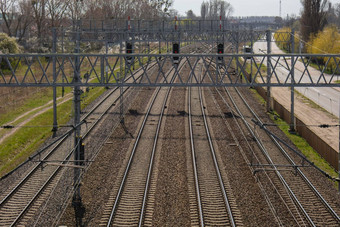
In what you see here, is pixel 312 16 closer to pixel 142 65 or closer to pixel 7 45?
pixel 7 45

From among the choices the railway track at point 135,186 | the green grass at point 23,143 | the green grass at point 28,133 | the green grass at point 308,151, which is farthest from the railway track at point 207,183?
the green grass at point 23,143

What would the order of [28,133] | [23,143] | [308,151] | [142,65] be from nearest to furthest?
[142,65] < [308,151] < [23,143] < [28,133]

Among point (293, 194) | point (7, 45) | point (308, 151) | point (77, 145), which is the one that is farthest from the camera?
point (7, 45)

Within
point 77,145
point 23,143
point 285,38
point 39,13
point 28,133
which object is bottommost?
point 23,143

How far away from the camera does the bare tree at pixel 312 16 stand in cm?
5250

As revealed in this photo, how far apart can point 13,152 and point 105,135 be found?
14.7 ft

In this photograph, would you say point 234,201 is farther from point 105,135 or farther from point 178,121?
point 178,121

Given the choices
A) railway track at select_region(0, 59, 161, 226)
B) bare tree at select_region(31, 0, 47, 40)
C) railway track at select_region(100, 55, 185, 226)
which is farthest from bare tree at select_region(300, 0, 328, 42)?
railway track at select_region(0, 59, 161, 226)

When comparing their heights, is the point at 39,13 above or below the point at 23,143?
above

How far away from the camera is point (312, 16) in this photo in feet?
174

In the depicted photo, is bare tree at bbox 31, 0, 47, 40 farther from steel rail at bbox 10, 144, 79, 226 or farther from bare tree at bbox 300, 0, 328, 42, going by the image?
steel rail at bbox 10, 144, 79, 226

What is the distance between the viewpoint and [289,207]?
1297cm

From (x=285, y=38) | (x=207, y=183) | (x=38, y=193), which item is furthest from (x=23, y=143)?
(x=285, y=38)

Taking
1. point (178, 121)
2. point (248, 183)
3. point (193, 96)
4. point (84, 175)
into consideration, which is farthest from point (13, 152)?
point (193, 96)
